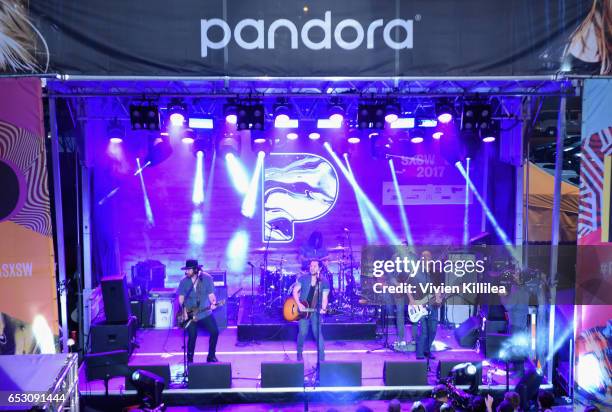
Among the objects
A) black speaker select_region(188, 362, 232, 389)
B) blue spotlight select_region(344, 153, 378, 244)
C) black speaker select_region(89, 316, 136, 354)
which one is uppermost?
blue spotlight select_region(344, 153, 378, 244)

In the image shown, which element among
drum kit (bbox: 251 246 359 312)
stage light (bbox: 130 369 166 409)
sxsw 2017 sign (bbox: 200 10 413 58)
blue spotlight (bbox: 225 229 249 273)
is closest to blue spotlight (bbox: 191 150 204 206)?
blue spotlight (bbox: 225 229 249 273)

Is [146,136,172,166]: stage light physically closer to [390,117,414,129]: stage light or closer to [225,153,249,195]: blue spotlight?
[225,153,249,195]: blue spotlight

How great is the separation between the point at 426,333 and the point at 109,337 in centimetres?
535

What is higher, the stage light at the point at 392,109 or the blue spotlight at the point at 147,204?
the stage light at the point at 392,109

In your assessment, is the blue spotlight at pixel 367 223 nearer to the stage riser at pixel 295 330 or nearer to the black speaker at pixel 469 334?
the stage riser at pixel 295 330

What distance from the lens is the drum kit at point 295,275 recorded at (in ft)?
37.3

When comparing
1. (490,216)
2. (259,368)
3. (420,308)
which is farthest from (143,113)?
(490,216)

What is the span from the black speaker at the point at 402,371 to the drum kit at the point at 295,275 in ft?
9.33

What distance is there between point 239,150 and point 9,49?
630cm

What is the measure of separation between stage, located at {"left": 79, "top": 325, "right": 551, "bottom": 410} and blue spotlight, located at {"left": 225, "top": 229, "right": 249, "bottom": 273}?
1889 mm

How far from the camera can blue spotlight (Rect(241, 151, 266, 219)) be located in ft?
42.1

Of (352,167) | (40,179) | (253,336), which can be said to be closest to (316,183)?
(352,167)

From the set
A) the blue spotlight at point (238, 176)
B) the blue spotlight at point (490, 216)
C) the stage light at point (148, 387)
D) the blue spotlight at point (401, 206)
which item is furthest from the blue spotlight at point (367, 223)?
the stage light at point (148, 387)

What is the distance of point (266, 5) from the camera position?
5.75m
